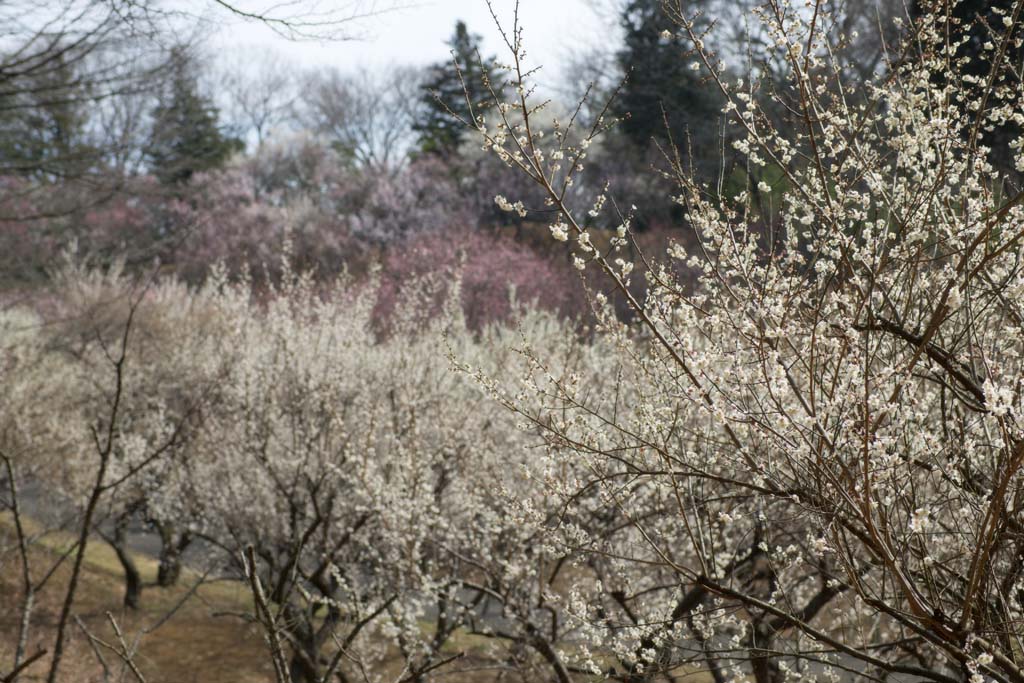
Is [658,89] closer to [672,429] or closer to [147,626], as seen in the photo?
[147,626]

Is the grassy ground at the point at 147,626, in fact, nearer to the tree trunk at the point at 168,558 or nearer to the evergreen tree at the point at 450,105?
the tree trunk at the point at 168,558

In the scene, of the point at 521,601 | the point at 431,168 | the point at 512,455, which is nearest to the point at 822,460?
the point at 521,601

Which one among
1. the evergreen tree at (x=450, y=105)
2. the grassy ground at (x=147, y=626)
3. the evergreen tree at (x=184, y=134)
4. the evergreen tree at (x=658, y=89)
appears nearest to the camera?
the grassy ground at (x=147, y=626)

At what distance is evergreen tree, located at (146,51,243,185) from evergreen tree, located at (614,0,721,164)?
918 cm

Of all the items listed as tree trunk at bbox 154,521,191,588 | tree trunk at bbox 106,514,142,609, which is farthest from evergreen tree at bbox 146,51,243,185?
tree trunk at bbox 154,521,191,588

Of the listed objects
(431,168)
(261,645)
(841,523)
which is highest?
(431,168)

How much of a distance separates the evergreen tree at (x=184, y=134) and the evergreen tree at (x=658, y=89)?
30.1ft

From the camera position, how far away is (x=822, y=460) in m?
2.08

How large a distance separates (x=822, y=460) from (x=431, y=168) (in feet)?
88.3

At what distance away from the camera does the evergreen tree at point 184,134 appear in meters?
10.9

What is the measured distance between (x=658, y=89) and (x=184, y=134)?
34.8 ft

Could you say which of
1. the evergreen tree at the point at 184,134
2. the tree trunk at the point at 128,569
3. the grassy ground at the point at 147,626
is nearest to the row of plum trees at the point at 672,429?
the tree trunk at the point at 128,569

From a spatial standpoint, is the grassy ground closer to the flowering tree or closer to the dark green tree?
the flowering tree

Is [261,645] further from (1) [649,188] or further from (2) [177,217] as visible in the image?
(2) [177,217]
